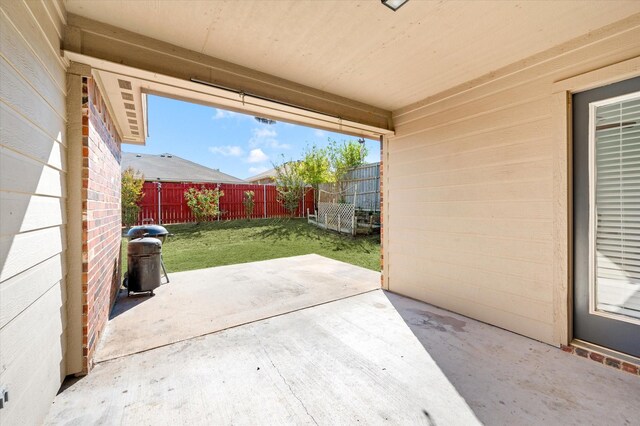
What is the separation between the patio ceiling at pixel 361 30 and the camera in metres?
1.90

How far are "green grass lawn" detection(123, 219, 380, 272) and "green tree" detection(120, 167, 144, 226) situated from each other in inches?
48.8

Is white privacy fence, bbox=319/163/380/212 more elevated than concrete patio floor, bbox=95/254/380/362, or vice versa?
white privacy fence, bbox=319/163/380/212

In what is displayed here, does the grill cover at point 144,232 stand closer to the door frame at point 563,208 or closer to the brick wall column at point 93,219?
the brick wall column at point 93,219

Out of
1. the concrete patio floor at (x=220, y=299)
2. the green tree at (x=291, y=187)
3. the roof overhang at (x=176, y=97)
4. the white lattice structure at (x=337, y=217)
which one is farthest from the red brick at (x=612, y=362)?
the green tree at (x=291, y=187)

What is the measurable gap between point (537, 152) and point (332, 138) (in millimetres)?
11194

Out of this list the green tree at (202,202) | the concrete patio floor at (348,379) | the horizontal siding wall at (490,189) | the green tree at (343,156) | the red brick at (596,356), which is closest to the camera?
the concrete patio floor at (348,379)

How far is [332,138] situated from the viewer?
43.5 ft

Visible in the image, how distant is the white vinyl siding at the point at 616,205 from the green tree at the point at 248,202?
11.6 metres

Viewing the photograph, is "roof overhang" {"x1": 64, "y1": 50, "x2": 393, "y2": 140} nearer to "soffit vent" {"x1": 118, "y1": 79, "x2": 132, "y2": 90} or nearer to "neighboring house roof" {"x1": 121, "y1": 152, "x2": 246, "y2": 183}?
"soffit vent" {"x1": 118, "y1": 79, "x2": 132, "y2": 90}

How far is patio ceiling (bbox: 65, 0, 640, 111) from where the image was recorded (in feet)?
6.23

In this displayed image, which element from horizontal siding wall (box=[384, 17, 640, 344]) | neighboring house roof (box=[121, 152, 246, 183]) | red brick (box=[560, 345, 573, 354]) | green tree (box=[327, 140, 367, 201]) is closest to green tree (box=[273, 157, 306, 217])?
green tree (box=[327, 140, 367, 201])

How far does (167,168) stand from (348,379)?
17.2 m

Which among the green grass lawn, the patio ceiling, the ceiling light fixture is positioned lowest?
the green grass lawn

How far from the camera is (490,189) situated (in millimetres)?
2971
